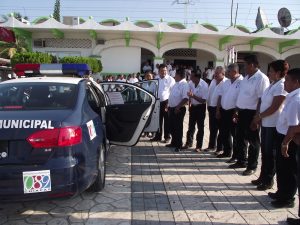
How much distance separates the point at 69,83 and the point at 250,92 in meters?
2.80

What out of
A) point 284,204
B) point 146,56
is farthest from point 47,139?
point 146,56

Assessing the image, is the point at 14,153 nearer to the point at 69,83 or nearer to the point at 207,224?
the point at 69,83

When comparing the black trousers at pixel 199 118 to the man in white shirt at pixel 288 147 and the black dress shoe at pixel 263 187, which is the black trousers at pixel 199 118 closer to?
the black dress shoe at pixel 263 187

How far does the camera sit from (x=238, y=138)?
5.72 meters

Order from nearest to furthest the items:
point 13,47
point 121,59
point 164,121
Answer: point 164,121, point 121,59, point 13,47

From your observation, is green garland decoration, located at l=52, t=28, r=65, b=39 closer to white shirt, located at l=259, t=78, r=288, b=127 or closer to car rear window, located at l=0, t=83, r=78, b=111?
car rear window, located at l=0, t=83, r=78, b=111

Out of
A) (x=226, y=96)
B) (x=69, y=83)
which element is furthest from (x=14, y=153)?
(x=226, y=96)

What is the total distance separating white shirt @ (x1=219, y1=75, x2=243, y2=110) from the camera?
5984 millimetres

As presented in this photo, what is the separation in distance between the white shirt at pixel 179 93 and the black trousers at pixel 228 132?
93 cm

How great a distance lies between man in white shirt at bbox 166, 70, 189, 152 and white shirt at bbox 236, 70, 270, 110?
1.67 metres

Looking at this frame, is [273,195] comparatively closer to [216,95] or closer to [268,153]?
[268,153]

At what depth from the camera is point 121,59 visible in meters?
24.0

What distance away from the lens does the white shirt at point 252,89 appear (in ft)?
17.0

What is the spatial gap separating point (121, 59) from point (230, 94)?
18579 millimetres
